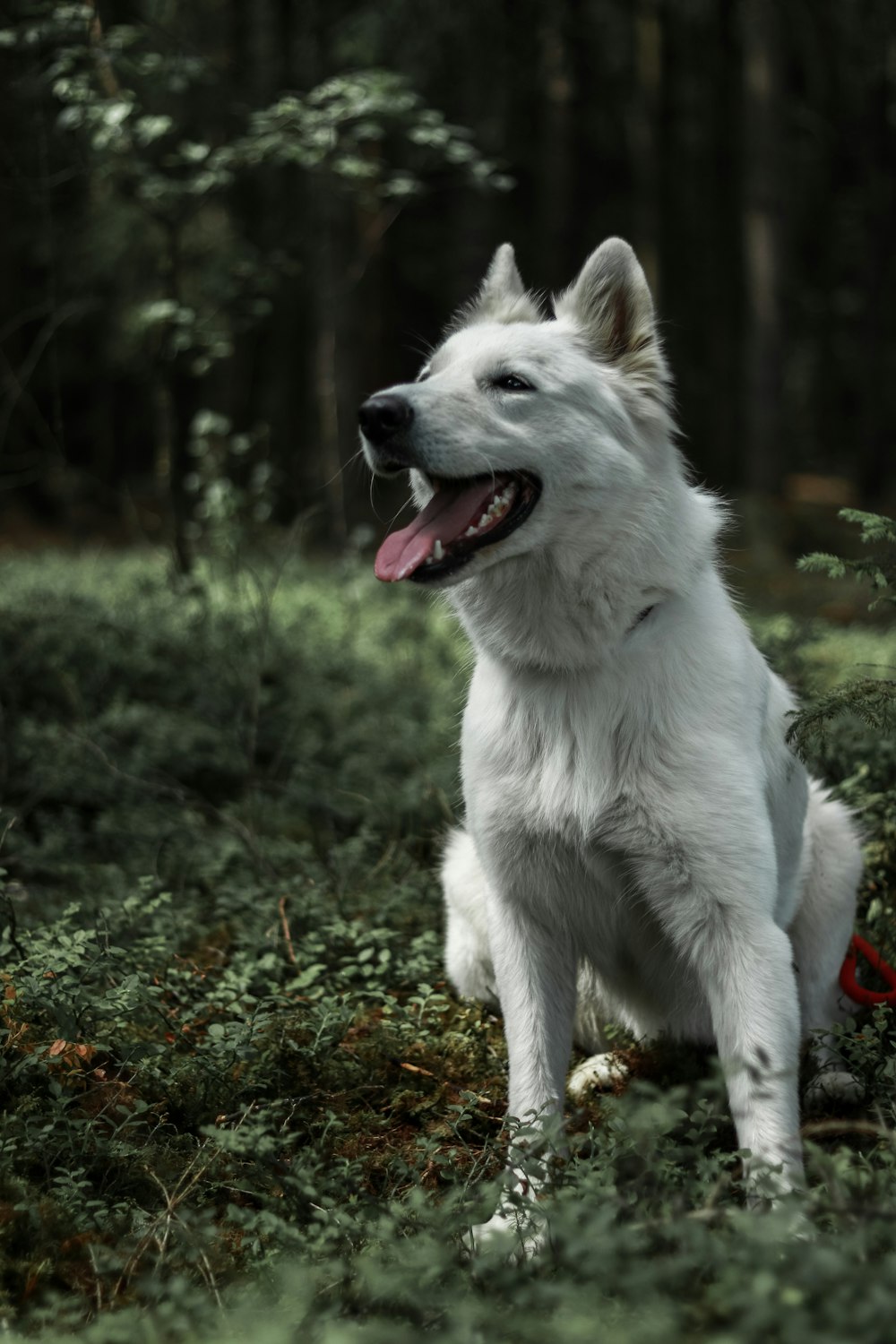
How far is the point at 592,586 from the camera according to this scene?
3.33 m

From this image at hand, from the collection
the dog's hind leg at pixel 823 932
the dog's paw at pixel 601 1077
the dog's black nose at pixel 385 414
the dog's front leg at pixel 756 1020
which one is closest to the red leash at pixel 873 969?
the dog's hind leg at pixel 823 932

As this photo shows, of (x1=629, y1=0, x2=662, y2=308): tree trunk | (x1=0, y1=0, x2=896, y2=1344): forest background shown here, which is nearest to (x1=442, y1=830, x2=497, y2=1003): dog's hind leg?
(x1=0, y1=0, x2=896, y2=1344): forest background

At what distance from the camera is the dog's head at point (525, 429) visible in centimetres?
329

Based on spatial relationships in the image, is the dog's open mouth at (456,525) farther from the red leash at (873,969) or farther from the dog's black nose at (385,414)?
the red leash at (873,969)

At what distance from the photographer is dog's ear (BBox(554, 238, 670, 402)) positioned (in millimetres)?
3598

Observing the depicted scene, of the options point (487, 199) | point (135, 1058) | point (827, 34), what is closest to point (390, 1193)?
point (135, 1058)

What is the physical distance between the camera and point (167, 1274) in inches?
104

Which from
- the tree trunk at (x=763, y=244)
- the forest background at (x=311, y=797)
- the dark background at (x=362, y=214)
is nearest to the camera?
the forest background at (x=311, y=797)

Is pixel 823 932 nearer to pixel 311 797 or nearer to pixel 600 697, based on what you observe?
pixel 600 697

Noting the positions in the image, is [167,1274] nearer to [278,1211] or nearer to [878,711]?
[278,1211]

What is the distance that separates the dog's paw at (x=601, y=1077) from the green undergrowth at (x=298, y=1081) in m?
0.06

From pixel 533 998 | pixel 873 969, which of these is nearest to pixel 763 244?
pixel 873 969

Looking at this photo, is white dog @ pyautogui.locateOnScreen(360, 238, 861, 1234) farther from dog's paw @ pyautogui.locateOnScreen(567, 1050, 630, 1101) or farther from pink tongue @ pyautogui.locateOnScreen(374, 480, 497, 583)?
dog's paw @ pyautogui.locateOnScreen(567, 1050, 630, 1101)

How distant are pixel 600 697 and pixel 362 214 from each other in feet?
47.7
